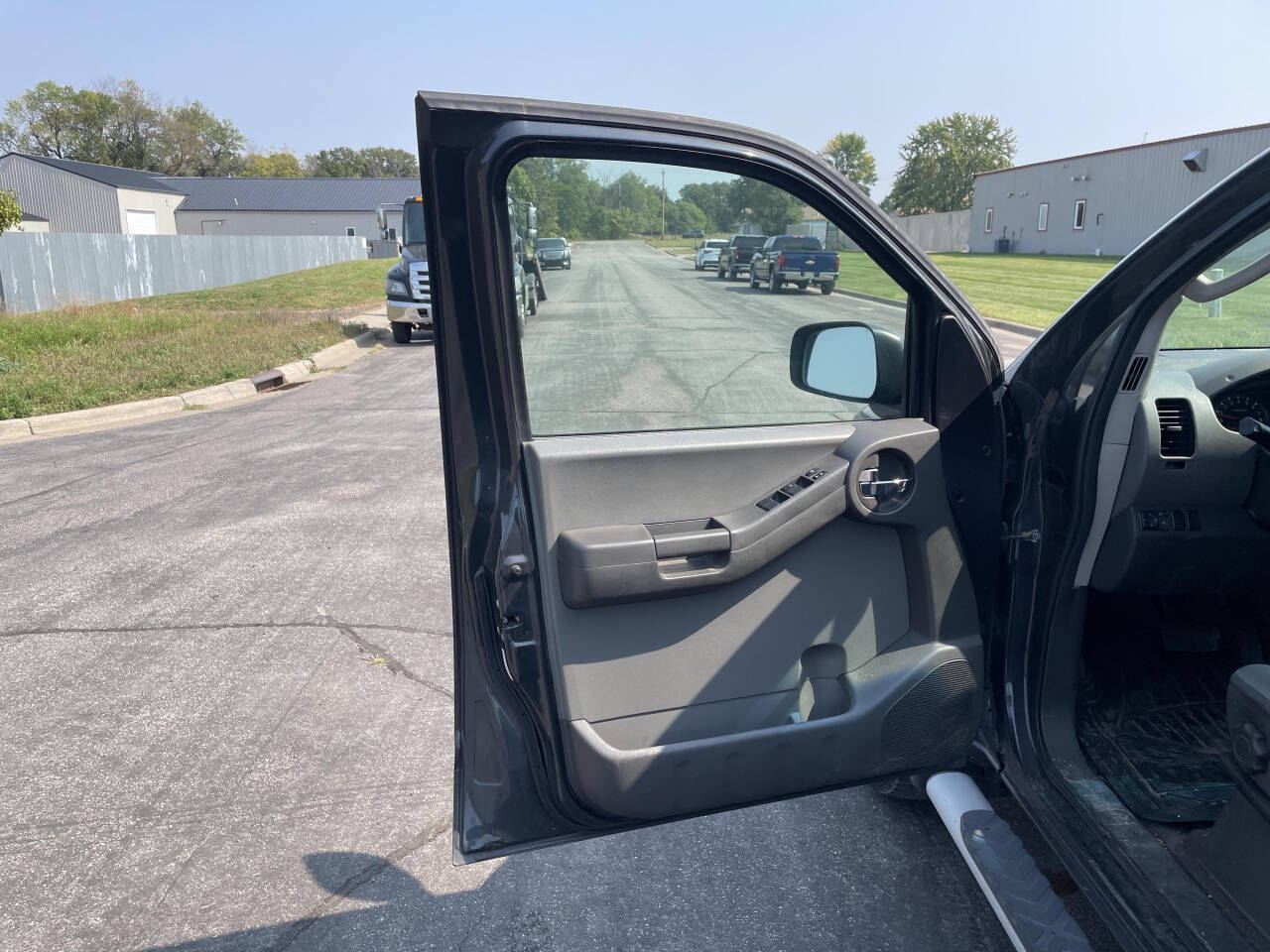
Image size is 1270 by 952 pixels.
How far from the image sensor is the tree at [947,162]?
245ft

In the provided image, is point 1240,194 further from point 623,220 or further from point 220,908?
point 220,908

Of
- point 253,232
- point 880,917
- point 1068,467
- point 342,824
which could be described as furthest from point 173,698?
point 253,232

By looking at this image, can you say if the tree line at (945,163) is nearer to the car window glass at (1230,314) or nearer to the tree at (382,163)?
the tree at (382,163)

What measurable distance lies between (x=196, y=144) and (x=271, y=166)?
10481 millimetres

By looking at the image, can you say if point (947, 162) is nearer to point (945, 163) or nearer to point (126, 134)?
point (945, 163)

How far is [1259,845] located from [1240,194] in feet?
4.20

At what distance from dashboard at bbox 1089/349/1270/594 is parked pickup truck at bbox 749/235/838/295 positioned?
0.86m

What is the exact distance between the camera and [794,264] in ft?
7.67

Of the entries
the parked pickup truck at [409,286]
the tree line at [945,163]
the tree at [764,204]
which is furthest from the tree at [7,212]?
the tree line at [945,163]

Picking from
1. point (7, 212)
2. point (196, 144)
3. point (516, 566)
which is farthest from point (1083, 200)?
point (196, 144)

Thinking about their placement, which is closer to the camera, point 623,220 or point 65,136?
point 623,220

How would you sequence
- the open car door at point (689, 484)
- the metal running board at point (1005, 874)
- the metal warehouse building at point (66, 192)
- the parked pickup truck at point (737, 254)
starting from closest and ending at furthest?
1. the metal running board at point (1005, 874)
2. the open car door at point (689, 484)
3. the parked pickup truck at point (737, 254)
4. the metal warehouse building at point (66, 192)

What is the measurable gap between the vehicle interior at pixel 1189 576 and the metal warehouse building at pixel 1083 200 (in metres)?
20.4

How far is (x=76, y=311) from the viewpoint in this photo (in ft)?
61.5
